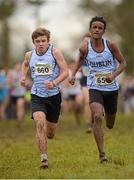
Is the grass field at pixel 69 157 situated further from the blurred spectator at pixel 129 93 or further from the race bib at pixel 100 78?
the blurred spectator at pixel 129 93

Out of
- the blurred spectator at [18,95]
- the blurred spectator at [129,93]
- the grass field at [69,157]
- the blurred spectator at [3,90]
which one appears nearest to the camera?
the grass field at [69,157]

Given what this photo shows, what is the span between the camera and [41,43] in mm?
9898

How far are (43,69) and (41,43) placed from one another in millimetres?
393

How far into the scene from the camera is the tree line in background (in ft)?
141

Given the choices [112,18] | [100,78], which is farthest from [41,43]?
[112,18]

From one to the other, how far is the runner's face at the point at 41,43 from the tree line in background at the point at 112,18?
32.6 meters

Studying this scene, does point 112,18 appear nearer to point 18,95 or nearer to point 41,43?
point 18,95

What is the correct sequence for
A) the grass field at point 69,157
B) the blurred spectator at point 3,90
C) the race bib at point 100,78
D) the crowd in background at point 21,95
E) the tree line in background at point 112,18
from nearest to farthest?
the grass field at point 69,157
the race bib at point 100,78
the crowd in background at point 21,95
the blurred spectator at point 3,90
the tree line in background at point 112,18

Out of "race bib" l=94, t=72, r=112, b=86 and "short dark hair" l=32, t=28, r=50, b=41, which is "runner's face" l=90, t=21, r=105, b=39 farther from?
"short dark hair" l=32, t=28, r=50, b=41

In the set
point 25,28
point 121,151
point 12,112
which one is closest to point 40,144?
point 121,151

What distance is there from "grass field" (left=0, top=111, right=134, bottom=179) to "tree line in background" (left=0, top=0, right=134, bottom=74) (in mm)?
26391

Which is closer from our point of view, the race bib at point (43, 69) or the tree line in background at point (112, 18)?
the race bib at point (43, 69)

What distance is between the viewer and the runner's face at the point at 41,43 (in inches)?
390

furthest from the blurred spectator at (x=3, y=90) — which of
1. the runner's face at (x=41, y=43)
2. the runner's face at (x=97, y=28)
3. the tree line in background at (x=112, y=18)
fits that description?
the tree line in background at (x=112, y=18)
